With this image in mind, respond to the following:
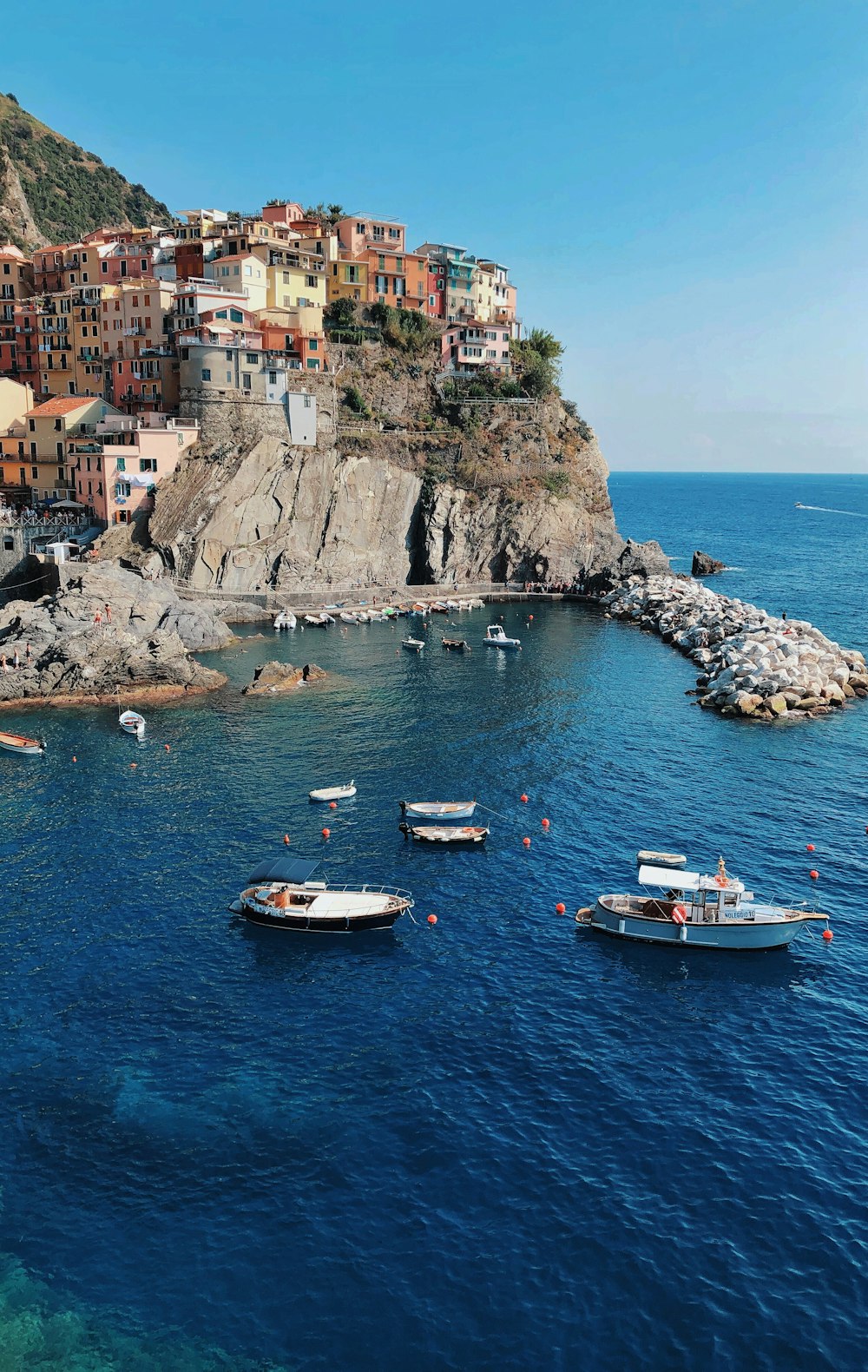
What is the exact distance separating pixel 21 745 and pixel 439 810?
31.3m

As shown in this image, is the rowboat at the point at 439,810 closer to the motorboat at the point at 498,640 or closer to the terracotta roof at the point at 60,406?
the motorboat at the point at 498,640

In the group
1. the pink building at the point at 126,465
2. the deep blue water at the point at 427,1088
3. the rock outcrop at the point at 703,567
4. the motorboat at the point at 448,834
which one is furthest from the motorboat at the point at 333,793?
the rock outcrop at the point at 703,567

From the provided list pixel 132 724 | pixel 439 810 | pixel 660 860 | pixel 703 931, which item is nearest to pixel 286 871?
pixel 439 810

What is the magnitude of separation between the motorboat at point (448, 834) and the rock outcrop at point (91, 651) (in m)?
34.0

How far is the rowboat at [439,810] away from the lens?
57.0m

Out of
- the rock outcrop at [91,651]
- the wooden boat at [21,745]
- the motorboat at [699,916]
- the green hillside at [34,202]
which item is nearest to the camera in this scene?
the motorboat at [699,916]

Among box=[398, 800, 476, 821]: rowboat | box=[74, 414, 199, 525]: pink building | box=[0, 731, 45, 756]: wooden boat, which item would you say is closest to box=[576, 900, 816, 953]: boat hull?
box=[398, 800, 476, 821]: rowboat

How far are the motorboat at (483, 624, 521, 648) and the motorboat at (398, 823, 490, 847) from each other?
154 feet

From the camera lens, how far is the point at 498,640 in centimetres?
10131

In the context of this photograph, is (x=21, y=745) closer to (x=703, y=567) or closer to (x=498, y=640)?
(x=498, y=640)

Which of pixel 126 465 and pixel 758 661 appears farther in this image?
pixel 126 465

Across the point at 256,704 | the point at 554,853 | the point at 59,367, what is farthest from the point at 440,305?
the point at 554,853

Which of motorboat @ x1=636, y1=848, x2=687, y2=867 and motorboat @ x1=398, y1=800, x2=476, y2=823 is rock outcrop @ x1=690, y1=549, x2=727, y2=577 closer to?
motorboat @ x1=398, y1=800, x2=476, y2=823

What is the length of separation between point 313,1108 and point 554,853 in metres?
24.0
